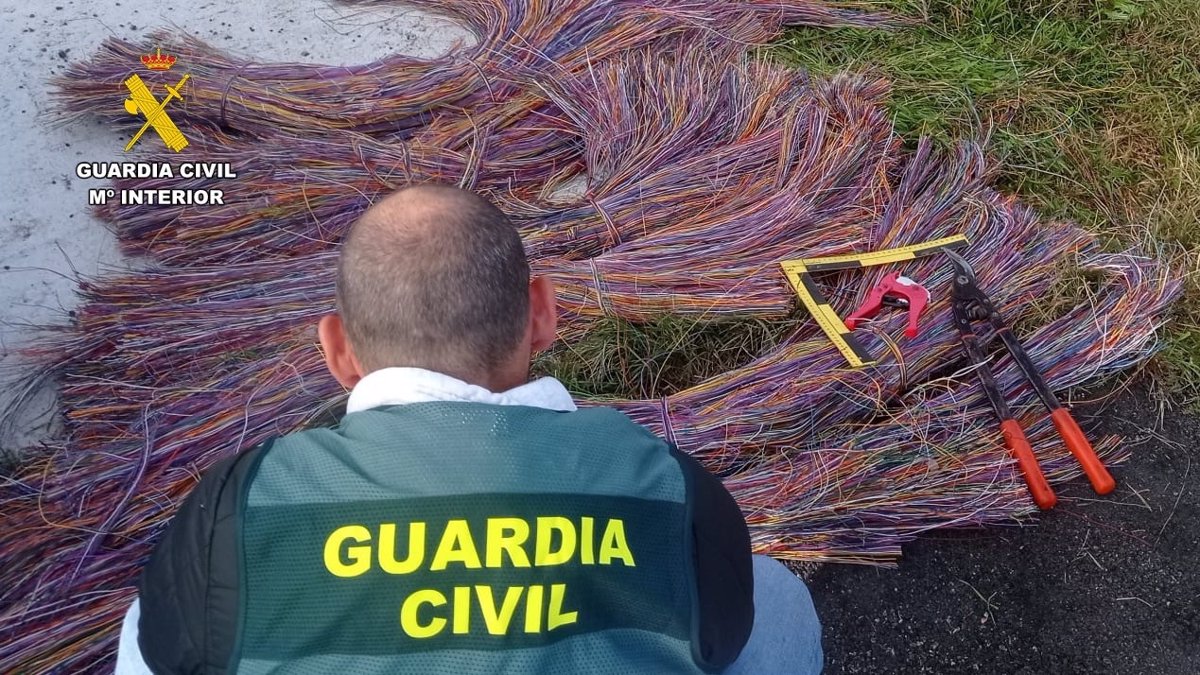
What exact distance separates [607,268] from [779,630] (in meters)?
1.36

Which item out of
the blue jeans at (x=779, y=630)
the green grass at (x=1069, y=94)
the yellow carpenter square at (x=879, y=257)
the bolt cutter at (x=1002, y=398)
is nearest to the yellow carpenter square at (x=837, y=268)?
the yellow carpenter square at (x=879, y=257)

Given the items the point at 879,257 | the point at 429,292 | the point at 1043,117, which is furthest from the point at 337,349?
the point at 1043,117

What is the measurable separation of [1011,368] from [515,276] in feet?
6.11

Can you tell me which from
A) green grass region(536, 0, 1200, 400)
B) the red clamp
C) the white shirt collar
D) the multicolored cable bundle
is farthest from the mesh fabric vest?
the red clamp

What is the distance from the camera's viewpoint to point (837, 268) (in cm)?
272

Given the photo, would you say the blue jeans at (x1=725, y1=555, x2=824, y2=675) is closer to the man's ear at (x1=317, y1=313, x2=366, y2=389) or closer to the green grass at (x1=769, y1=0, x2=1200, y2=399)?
the man's ear at (x1=317, y1=313, x2=366, y2=389)

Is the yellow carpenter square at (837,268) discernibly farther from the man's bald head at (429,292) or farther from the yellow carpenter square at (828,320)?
the man's bald head at (429,292)

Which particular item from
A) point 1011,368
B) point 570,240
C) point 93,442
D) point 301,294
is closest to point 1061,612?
→ point 1011,368

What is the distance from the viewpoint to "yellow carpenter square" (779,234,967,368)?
251 centimetres

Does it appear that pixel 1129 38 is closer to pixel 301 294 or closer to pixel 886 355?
pixel 886 355

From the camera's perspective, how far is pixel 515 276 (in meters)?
1.35

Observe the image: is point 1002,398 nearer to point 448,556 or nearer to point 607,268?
point 607,268

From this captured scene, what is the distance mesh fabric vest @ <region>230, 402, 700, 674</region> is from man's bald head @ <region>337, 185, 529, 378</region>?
0.15 m

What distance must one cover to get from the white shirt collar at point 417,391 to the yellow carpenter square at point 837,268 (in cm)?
154
